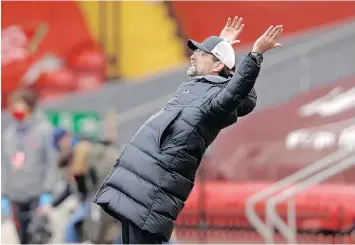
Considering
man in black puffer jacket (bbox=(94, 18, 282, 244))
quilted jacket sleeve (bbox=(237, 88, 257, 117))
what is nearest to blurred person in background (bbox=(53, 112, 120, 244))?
man in black puffer jacket (bbox=(94, 18, 282, 244))

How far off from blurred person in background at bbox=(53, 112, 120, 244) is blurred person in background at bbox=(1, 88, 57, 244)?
15cm

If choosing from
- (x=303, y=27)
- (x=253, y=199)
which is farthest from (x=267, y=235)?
(x=303, y=27)

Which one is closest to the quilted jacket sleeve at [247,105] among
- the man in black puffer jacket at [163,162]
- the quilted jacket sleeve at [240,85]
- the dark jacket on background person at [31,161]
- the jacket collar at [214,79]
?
the man in black puffer jacket at [163,162]

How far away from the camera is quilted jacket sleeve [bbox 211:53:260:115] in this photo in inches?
173

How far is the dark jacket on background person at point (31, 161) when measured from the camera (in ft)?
25.7

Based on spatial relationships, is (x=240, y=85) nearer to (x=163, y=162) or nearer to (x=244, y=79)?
(x=244, y=79)

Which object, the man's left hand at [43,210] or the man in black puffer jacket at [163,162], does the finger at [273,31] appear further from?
the man's left hand at [43,210]

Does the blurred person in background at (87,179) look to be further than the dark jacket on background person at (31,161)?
No

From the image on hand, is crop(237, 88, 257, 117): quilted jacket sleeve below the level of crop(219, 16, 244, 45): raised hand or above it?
below

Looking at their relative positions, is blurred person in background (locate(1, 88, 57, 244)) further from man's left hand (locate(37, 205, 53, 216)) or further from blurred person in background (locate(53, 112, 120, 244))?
blurred person in background (locate(53, 112, 120, 244))

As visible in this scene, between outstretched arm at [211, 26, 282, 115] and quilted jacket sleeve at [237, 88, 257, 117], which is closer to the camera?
outstretched arm at [211, 26, 282, 115]

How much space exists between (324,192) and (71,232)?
277cm

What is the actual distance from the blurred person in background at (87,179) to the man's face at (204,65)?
233 centimetres

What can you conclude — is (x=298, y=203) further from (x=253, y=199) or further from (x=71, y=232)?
(x=71, y=232)
